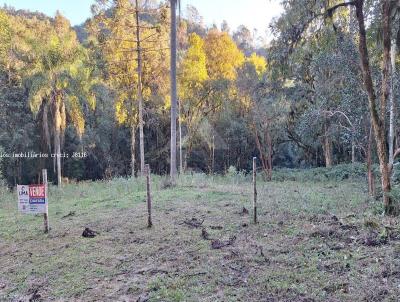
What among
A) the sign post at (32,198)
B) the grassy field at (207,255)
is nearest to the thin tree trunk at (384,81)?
the grassy field at (207,255)

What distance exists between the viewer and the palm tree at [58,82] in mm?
18109

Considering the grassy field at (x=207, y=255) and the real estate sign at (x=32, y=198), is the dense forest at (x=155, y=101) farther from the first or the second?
the real estate sign at (x=32, y=198)

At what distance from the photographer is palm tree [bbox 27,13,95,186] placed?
18109 mm

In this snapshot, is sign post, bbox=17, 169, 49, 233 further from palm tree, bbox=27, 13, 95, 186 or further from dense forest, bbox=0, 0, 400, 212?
palm tree, bbox=27, 13, 95, 186

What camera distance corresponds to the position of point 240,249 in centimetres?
548

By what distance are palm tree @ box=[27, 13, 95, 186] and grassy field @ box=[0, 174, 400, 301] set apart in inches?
426

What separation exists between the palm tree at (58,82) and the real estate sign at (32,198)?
12.2 metres

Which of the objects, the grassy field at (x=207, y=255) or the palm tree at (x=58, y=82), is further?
the palm tree at (x=58, y=82)

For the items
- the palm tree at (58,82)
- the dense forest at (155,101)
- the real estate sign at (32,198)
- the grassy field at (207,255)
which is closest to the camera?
the grassy field at (207,255)

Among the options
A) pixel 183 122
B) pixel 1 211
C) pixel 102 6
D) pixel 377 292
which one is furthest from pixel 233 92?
pixel 377 292

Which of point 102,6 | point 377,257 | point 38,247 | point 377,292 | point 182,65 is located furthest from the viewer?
point 182,65

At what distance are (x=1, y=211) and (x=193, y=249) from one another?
6729mm

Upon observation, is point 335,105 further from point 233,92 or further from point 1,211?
point 233,92

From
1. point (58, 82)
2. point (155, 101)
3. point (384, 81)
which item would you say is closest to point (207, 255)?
point (384, 81)
